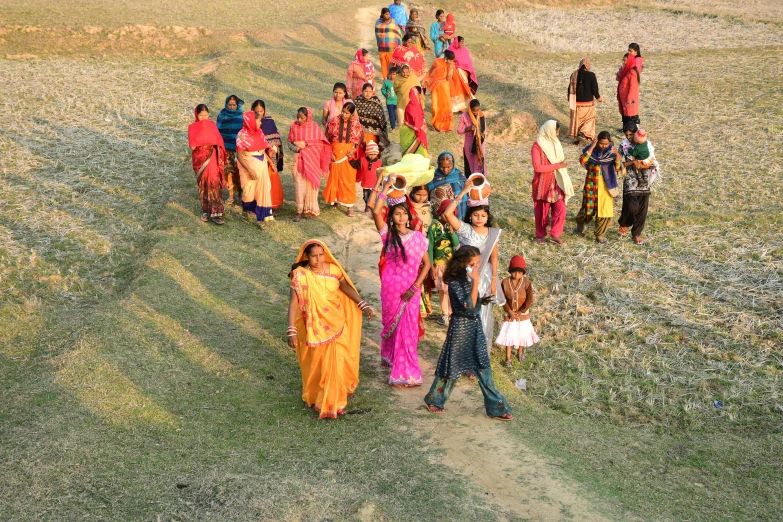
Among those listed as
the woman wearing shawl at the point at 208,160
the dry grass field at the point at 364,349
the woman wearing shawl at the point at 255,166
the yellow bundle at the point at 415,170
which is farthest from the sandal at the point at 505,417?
the woman wearing shawl at the point at 208,160

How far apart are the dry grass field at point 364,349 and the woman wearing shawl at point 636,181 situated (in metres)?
0.38

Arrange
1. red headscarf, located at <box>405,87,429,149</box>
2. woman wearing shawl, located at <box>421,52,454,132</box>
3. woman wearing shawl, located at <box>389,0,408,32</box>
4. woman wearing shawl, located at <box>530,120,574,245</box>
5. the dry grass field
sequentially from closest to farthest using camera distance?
the dry grass field → woman wearing shawl, located at <box>530,120,574,245</box> → red headscarf, located at <box>405,87,429,149</box> → woman wearing shawl, located at <box>421,52,454,132</box> → woman wearing shawl, located at <box>389,0,408,32</box>

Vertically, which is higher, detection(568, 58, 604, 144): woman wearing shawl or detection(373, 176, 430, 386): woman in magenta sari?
detection(568, 58, 604, 144): woman wearing shawl

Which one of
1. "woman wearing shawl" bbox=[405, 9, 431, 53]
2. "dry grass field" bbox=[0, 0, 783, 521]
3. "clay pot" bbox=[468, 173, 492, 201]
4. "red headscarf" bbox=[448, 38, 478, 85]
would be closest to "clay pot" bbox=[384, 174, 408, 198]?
"clay pot" bbox=[468, 173, 492, 201]

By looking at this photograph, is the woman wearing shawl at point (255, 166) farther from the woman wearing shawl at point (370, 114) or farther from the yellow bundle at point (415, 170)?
the yellow bundle at point (415, 170)

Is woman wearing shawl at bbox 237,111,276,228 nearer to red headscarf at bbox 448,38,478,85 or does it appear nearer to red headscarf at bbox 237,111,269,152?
red headscarf at bbox 237,111,269,152

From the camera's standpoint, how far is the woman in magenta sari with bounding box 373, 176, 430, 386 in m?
7.99

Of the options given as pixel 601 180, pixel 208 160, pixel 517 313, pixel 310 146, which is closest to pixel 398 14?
pixel 310 146

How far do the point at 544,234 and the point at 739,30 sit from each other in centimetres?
2082

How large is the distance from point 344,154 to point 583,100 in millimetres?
6288

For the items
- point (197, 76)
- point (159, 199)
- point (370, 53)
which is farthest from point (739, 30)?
point (159, 199)

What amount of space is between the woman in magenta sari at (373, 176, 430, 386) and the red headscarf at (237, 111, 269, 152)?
170 inches

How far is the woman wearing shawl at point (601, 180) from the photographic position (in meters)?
11.2

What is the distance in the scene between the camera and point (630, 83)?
1650 centimetres
